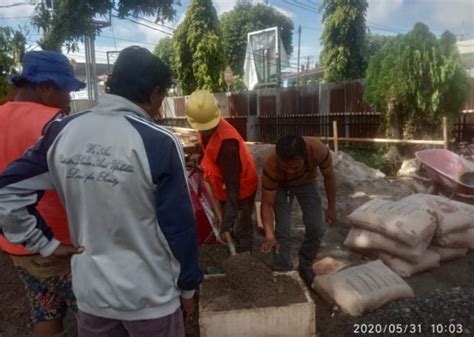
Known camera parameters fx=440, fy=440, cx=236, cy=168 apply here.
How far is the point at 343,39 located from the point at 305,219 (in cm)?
1652

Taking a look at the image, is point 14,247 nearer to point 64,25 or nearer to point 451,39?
point 64,25

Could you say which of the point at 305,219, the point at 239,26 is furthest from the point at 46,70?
the point at 239,26

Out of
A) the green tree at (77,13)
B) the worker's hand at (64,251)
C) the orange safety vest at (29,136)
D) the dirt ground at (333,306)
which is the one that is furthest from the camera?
the green tree at (77,13)

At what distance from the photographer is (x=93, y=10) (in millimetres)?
6465

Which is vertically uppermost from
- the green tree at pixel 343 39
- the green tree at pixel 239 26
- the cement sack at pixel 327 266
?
the green tree at pixel 239 26

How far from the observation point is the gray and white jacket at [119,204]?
136 centimetres

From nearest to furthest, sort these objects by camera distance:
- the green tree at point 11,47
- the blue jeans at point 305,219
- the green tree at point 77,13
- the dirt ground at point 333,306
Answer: the dirt ground at point 333,306
the blue jeans at point 305,219
the green tree at point 77,13
the green tree at point 11,47

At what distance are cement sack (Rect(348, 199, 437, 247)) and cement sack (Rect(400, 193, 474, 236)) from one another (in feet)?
0.44

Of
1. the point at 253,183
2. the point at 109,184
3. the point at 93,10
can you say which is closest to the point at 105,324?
the point at 109,184

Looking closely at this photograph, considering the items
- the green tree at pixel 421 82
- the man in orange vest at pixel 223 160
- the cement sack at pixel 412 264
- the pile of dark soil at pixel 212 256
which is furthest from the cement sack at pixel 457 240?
the green tree at pixel 421 82

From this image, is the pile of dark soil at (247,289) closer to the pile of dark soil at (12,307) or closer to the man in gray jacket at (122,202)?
the man in gray jacket at (122,202)

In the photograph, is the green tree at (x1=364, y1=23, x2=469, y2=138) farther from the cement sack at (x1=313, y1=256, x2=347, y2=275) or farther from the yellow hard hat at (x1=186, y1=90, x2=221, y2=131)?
the yellow hard hat at (x1=186, y1=90, x2=221, y2=131)

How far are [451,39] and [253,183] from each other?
6714mm

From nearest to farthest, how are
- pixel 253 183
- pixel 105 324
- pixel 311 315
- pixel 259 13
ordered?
pixel 105 324 < pixel 311 315 < pixel 253 183 < pixel 259 13
